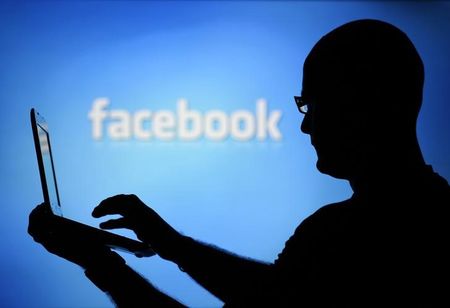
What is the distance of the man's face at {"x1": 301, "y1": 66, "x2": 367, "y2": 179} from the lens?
716 mm

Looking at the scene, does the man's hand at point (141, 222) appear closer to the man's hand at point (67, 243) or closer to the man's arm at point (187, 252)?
the man's arm at point (187, 252)

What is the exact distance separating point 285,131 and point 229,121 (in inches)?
15.3

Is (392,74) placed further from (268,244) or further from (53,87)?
(53,87)

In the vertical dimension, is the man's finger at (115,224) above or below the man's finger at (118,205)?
below

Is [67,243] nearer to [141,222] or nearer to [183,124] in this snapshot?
[141,222]

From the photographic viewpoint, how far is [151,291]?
76cm

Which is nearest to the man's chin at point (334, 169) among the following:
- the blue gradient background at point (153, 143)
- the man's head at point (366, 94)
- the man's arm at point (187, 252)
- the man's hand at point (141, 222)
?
the man's head at point (366, 94)

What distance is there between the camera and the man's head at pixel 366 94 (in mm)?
685

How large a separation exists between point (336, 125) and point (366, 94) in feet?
0.29

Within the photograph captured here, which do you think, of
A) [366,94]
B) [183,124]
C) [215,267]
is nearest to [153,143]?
[183,124]

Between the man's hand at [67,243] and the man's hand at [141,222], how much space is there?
0.38ft

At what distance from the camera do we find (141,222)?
98 centimetres

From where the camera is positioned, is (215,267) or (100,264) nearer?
(100,264)

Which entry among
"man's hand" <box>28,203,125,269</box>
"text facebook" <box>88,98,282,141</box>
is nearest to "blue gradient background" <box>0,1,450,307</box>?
"text facebook" <box>88,98,282,141</box>
